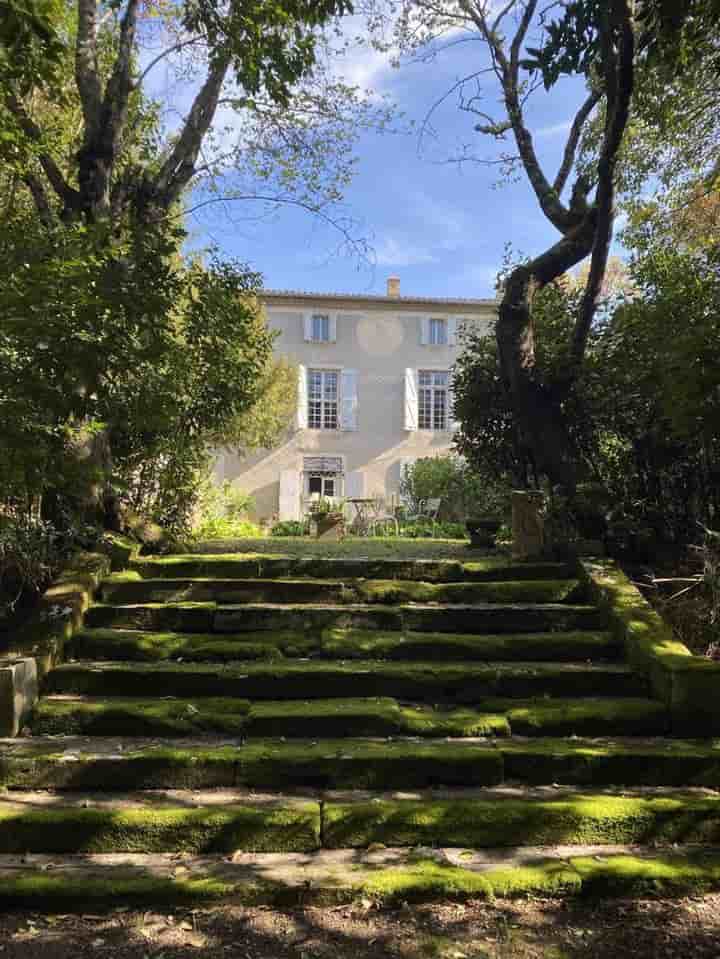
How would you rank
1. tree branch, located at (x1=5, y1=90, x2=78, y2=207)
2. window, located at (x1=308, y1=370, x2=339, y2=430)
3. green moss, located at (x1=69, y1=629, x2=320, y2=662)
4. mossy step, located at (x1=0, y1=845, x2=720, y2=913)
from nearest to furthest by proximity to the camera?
mossy step, located at (x1=0, y1=845, x2=720, y2=913) → green moss, located at (x1=69, y1=629, x2=320, y2=662) → tree branch, located at (x1=5, y1=90, x2=78, y2=207) → window, located at (x1=308, y1=370, x2=339, y2=430)

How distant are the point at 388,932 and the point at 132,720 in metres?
1.81

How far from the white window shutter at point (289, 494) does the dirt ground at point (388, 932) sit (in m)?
16.7

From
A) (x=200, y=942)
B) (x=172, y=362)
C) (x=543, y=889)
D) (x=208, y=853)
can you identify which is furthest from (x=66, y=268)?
(x=543, y=889)

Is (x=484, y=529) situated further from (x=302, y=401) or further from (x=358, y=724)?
(x=302, y=401)

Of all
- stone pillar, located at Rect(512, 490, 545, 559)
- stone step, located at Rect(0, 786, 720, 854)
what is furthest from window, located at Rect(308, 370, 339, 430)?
stone step, located at Rect(0, 786, 720, 854)

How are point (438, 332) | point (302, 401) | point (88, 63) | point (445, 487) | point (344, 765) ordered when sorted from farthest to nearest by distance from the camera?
point (438, 332) < point (302, 401) < point (445, 487) < point (88, 63) < point (344, 765)

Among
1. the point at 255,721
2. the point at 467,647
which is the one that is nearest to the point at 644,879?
the point at 467,647

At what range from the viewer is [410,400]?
20078 millimetres

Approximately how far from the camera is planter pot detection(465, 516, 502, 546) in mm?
6777

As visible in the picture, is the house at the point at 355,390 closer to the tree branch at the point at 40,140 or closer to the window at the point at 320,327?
the window at the point at 320,327

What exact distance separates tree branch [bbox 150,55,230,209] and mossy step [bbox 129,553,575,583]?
355cm

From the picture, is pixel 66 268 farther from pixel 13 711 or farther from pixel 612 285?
pixel 612 285

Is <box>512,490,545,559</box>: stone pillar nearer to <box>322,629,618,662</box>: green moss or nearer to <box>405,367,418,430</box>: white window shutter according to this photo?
<box>322,629,618,662</box>: green moss

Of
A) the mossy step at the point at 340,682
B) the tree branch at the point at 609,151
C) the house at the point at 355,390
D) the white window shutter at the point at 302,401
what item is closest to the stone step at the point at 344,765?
the mossy step at the point at 340,682
